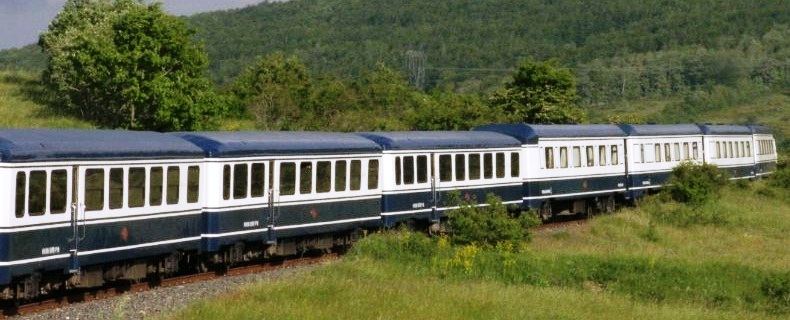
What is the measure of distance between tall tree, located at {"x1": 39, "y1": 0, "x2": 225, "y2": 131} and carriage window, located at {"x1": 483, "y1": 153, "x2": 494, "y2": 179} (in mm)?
17109

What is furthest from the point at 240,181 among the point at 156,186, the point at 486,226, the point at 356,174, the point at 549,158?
the point at 549,158

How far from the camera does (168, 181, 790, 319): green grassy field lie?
16.4 m

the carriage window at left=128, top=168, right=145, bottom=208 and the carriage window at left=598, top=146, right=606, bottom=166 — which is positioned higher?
the carriage window at left=598, top=146, right=606, bottom=166

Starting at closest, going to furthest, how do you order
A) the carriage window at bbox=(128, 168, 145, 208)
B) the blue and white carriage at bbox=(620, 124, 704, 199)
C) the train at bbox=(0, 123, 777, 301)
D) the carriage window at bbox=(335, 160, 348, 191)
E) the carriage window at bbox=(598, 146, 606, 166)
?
the train at bbox=(0, 123, 777, 301) → the carriage window at bbox=(128, 168, 145, 208) → the carriage window at bbox=(335, 160, 348, 191) → the carriage window at bbox=(598, 146, 606, 166) → the blue and white carriage at bbox=(620, 124, 704, 199)

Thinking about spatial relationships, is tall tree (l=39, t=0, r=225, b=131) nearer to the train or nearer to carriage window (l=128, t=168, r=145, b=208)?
the train

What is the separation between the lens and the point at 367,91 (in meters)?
66.1

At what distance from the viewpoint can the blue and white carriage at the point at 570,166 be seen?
3247cm

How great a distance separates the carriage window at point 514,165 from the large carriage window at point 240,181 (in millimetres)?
11417

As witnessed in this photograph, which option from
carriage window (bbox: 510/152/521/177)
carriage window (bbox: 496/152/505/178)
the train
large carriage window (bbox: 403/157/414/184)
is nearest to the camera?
the train

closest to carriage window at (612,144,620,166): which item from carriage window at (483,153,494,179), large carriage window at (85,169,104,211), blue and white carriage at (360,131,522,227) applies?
blue and white carriage at (360,131,522,227)

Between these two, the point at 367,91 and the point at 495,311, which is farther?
the point at 367,91

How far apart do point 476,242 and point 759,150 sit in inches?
1296

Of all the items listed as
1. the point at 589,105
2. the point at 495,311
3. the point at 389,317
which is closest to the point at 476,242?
the point at 495,311

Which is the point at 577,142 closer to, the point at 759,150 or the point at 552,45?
the point at 759,150
